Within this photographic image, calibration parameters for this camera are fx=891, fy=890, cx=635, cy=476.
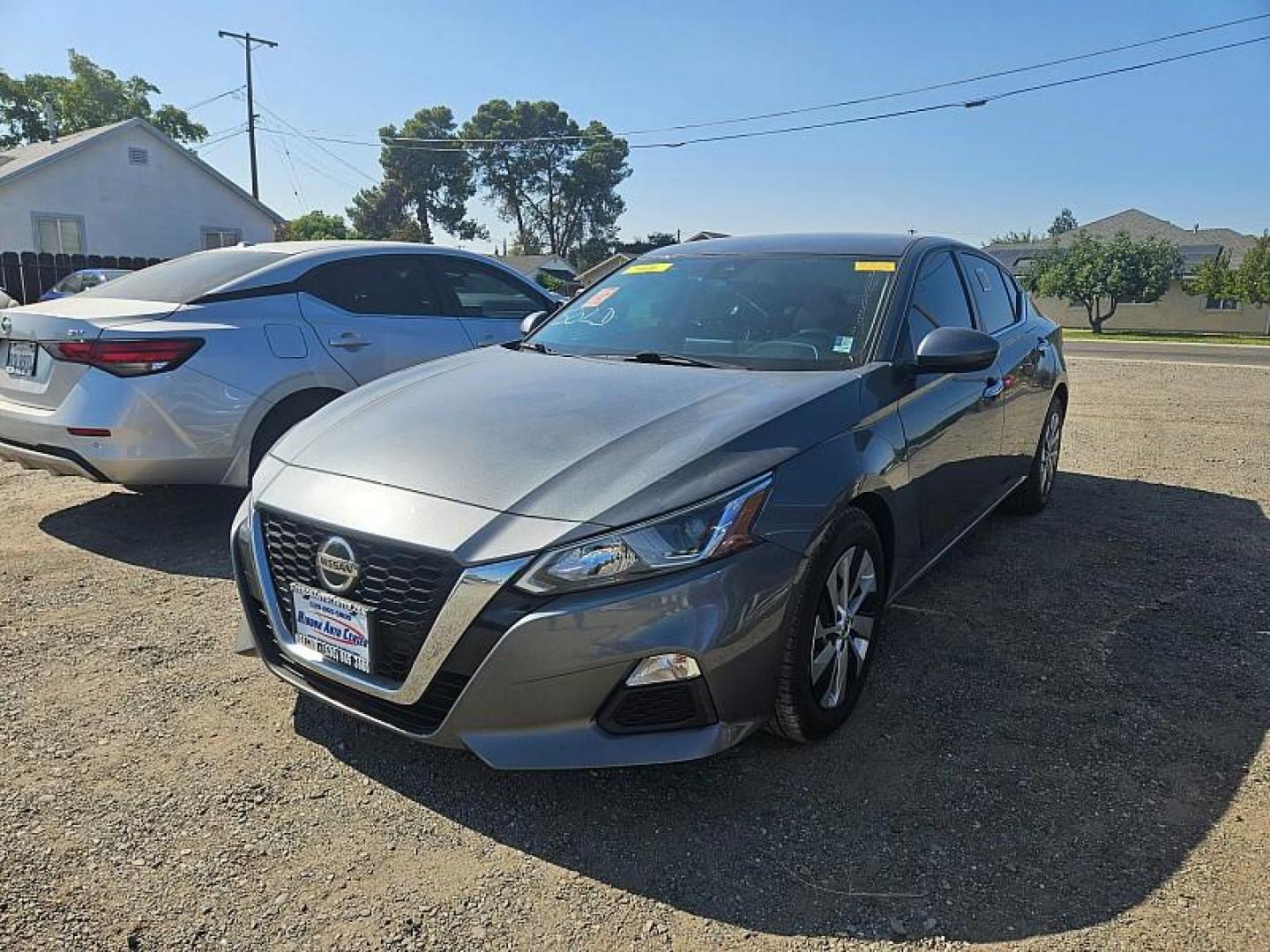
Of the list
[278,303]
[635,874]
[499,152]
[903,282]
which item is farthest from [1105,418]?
[499,152]

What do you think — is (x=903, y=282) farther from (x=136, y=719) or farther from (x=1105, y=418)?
(x=1105, y=418)

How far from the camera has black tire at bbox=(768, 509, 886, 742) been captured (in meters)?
2.50

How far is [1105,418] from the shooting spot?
9555mm

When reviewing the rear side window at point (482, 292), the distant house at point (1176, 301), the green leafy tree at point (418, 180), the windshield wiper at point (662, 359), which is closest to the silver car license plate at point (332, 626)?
the windshield wiper at point (662, 359)

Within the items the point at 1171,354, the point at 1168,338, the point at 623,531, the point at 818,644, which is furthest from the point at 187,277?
the point at 1168,338

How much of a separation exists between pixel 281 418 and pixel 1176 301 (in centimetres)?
5065

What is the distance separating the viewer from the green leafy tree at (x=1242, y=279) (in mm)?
39688

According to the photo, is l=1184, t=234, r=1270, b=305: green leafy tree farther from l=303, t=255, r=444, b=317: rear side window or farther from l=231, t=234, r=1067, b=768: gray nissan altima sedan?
l=231, t=234, r=1067, b=768: gray nissan altima sedan

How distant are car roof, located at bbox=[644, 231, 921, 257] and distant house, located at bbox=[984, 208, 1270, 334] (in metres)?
38.0

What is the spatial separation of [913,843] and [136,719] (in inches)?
96.6

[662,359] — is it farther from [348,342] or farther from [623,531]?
[348,342]

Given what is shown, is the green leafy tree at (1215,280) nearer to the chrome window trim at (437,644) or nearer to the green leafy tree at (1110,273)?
the green leafy tree at (1110,273)

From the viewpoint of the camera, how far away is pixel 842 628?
2805 mm

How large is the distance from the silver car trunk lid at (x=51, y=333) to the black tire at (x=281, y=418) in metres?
0.72
